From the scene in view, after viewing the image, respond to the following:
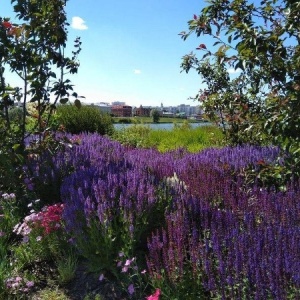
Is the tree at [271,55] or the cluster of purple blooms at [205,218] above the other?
the tree at [271,55]

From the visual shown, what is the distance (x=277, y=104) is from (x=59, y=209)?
220cm

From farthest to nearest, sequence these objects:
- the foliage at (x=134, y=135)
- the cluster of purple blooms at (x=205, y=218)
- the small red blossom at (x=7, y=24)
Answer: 1. the foliage at (x=134, y=135)
2. the small red blossom at (x=7, y=24)
3. the cluster of purple blooms at (x=205, y=218)

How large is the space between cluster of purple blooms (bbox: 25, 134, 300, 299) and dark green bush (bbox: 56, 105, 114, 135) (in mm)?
7763

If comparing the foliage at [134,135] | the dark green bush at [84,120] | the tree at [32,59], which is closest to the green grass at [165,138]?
the foliage at [134,135]

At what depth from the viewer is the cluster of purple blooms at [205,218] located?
7.43ft

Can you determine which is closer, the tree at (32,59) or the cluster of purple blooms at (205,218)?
the cluster of purple blooms at (205,218)

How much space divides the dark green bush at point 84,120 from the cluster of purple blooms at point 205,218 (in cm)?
776

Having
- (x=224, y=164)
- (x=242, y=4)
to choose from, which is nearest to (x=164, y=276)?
(x=224, y=164)

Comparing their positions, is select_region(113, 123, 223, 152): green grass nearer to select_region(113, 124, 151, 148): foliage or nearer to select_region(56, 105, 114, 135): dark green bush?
select_region(113, 124, 151, 148): foliage

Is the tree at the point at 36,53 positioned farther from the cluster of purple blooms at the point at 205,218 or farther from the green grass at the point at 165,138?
the green grass at the point at 165,138

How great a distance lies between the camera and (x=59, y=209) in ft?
12.6

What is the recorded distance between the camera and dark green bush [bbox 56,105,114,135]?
12.9 meters

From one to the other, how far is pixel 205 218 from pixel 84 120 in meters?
10.5

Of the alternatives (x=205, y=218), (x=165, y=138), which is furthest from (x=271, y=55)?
(x=165, y=138)
